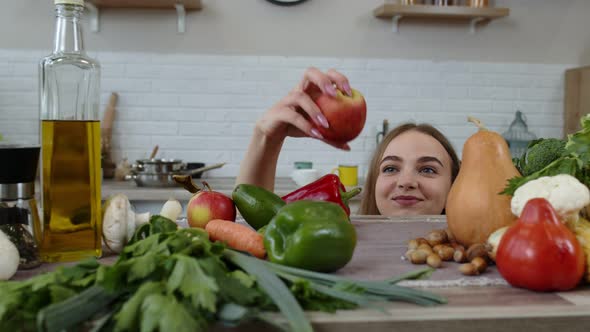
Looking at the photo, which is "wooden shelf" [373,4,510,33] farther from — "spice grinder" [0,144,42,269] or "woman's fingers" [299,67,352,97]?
"spice grinder" [0,144,42,269]

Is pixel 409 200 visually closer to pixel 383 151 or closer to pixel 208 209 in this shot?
pixel 383 151

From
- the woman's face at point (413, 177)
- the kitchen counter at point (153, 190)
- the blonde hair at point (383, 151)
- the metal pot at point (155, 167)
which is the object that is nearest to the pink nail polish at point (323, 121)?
the woman's face at point (413, 177)

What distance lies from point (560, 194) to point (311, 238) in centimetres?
34

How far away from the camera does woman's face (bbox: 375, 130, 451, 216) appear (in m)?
1.71

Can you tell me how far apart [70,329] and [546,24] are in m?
3.49

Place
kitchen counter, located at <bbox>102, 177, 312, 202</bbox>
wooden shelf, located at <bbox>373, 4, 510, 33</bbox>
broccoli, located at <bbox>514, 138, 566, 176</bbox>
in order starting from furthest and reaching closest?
wooden shelf, located at <bbox>373, 4, 510, 33</bbox> → kitchen counter, located at <bbox>102, 177, 312, 202</bbox> → broccoli, located at <bbox>514, 138, 566, 176</bbox>

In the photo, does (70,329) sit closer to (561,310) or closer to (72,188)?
(72,188)

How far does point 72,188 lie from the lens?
0.90 m

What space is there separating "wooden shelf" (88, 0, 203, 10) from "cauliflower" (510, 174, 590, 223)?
253cm

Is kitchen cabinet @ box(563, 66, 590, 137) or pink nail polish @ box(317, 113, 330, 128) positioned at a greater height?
kitchen cabinet @ box(563, 66, 590, 137)

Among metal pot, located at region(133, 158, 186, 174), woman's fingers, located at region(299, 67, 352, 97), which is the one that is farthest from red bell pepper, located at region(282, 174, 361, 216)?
metal pot, located at region(133, 158, 186, 174)

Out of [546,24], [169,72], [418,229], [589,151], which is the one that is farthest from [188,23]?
[589,151]

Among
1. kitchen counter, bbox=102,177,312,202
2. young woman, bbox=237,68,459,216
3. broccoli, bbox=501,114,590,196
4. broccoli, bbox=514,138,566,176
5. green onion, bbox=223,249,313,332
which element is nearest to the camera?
green onion, bbox=223,249,313,332

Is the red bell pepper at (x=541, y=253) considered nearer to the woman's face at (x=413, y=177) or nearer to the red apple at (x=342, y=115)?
the red apple at (x=342, y=115)
